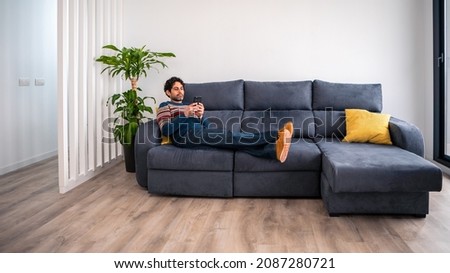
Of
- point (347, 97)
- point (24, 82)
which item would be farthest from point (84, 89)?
point (347, 97)

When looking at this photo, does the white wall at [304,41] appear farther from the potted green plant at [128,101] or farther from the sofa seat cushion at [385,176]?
the sofa seat cushion at [385,176]

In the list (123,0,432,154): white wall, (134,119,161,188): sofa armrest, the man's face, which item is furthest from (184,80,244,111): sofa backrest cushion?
Result: (134,119,161,188): sofa armrest

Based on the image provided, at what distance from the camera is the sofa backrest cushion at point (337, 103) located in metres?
3.77

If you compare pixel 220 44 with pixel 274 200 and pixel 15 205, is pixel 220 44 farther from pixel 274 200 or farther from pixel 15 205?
pixel 15 205

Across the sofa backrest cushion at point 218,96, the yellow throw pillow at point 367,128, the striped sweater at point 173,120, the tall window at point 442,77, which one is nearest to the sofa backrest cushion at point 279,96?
the sofa backrest cushion at point 218,96

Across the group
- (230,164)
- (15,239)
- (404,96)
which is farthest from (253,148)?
(404,96)

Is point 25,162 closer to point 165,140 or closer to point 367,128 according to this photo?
point 165,140

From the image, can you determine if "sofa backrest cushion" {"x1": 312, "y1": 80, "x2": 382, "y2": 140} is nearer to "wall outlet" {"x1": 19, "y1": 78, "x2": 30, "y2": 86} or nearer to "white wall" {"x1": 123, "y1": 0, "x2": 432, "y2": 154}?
"white wall" {"x1": 123, "y1": 0, "x2": 432, "y2": 154}

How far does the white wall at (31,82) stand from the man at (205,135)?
1871 millimetres

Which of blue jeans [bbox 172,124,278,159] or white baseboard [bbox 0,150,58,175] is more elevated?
blue jeans [bbox 172,124,278,159]

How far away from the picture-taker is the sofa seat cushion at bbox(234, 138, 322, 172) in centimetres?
306

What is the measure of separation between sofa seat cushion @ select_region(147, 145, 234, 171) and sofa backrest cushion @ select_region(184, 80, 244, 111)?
0.86 m

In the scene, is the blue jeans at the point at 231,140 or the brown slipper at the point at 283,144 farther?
the blue jeans at the point at 231,140
